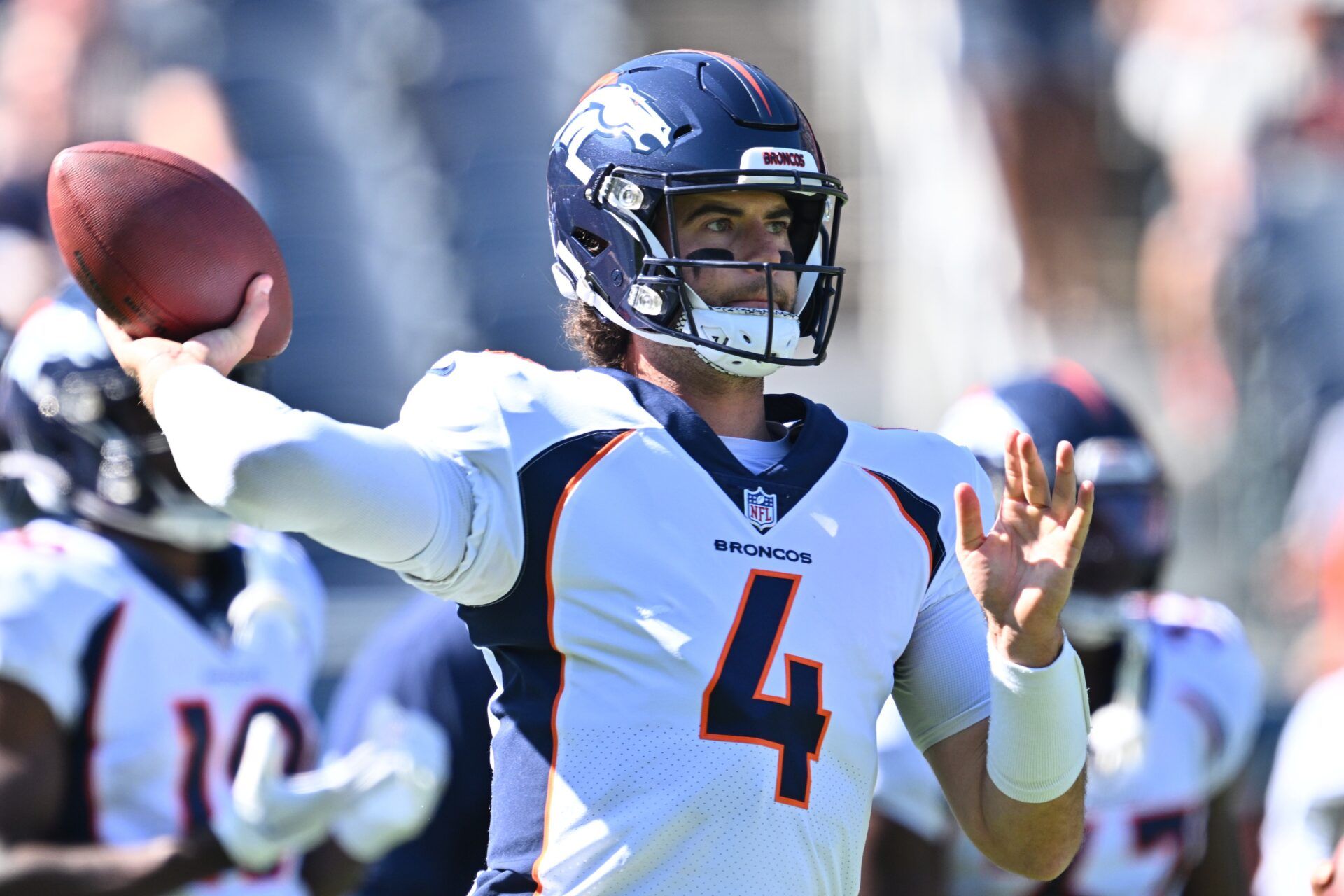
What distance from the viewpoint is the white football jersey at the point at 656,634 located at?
2.00m

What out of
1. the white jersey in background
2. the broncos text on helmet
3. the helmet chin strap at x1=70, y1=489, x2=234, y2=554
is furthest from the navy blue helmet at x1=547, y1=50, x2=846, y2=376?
the broncos text on helmet

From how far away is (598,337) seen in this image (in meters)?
2.44

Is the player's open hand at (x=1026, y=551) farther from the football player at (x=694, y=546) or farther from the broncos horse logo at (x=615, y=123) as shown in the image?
the broncos horse logo at (x=615, y=123)

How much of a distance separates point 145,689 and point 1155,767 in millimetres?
2231

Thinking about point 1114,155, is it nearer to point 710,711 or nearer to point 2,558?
point 2,558

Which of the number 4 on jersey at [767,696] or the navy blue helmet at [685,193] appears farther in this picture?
the navy blue helmet at [685,193]

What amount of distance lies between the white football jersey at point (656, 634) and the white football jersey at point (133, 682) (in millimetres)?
1789

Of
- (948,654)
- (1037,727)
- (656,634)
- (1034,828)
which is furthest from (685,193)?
(1034,828)

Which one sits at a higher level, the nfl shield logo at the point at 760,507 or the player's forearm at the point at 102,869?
the nfl shield logo at the point at 760,507

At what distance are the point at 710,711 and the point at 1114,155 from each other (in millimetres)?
6938

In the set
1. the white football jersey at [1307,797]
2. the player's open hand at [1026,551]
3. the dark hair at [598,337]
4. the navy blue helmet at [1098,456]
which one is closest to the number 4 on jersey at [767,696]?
the player's open hand at [1026,551]

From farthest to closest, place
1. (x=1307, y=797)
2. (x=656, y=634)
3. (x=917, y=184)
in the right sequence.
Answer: (x=917, y=184) < (x=1307, y=797) < (x=656, y=634)

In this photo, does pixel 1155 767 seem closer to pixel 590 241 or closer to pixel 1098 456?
pixel 1098 456

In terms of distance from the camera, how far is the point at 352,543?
191 cm
